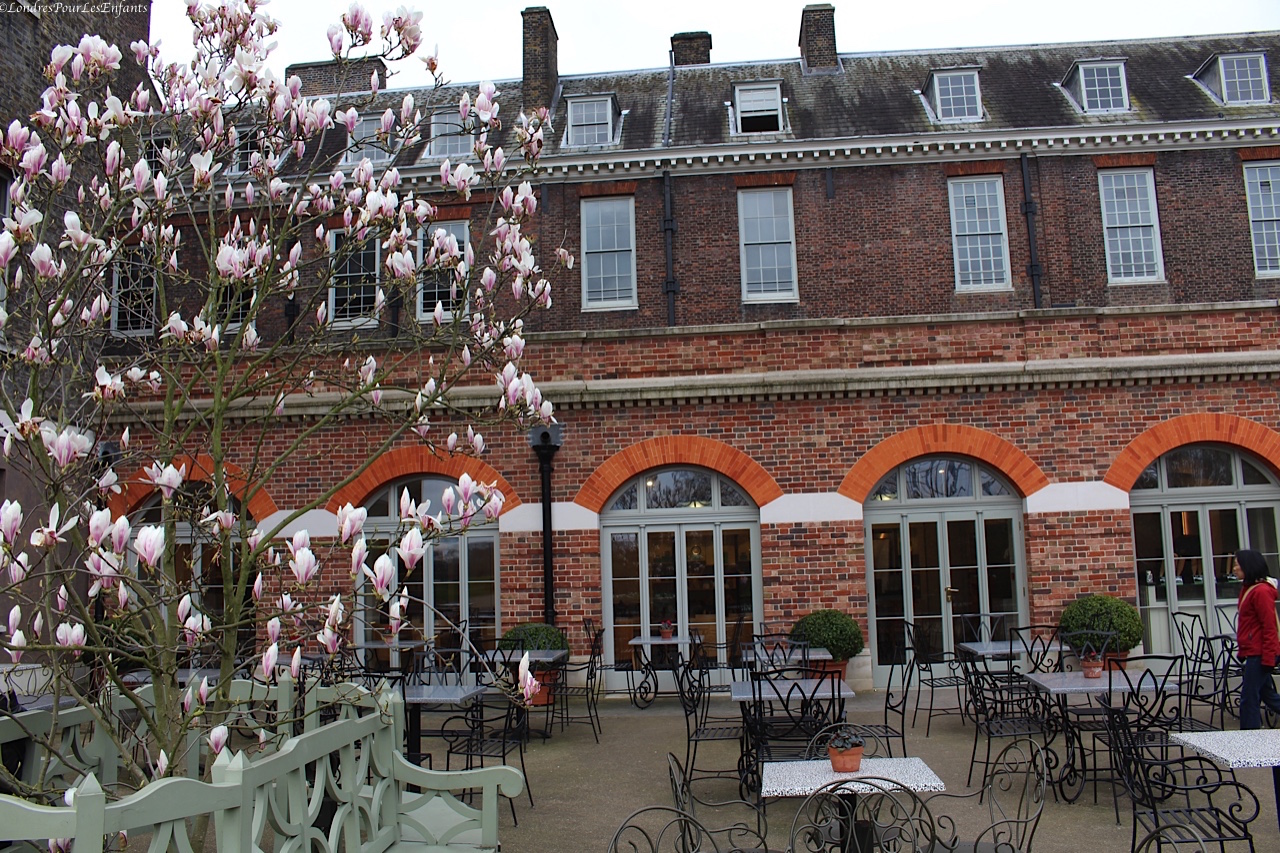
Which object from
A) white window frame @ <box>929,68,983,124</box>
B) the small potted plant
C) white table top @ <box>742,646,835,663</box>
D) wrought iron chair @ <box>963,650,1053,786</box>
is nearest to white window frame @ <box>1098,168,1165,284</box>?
white window frame @ <box>929,68,983,124</box>

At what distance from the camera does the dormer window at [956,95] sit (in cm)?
1647

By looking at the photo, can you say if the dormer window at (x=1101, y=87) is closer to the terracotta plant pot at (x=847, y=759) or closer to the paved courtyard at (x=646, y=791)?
the paved courtyard at (x=646, y=791)

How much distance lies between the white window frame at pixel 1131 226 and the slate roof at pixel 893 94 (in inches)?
33.3

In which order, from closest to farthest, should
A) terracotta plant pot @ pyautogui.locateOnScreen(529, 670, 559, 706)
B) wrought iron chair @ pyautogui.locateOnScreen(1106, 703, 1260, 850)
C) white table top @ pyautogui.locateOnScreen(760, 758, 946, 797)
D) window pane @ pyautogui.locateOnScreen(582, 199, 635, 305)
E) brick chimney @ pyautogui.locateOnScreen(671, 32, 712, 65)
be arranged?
1. white table top @ pyautogui.locateOnScreen(760, 758, 946, 797)
2. wrought iron chair @ pyautogui.locateOnScreen(1106, 703, 1260, 850)
3. terracotta plant pot @ pyautogui.locateOnScreen(529, 670, 559, 706)
4. window pane @ pyautogui.locateOnScreen(582, 199, 635, 305)
5. brick chimney @ pyautogui.locateOnScreen(671, 32, 712, 65)

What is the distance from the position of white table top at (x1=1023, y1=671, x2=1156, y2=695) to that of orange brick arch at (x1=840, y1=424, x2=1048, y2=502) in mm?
4276

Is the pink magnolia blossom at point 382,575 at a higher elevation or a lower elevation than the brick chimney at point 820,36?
lower

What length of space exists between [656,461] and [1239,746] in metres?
7.95

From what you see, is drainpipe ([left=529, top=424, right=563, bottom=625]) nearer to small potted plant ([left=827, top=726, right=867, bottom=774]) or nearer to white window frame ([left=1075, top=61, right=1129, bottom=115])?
small potted plant ([left=827, top=726, right=867, bottom=774])

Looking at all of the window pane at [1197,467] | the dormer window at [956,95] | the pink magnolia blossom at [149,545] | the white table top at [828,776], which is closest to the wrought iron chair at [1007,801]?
the white table top at [828,776]

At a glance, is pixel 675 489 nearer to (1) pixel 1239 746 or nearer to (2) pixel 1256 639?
(2) pixel 1256 639

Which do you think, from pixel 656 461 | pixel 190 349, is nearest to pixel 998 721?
pixel 656 461

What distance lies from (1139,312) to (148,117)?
11.3m

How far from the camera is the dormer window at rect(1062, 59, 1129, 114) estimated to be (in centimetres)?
1638

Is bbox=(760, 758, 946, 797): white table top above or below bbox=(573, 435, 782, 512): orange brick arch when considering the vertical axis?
below
